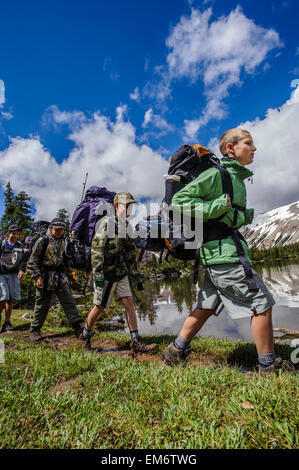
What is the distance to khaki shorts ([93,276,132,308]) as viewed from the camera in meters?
4.54

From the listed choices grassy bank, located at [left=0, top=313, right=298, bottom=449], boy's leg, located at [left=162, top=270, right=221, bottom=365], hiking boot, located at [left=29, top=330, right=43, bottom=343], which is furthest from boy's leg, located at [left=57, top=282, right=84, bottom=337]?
boy's leg, located at [left=162, top=270, right=221, bottom=365]

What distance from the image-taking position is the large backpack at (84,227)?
194 inches

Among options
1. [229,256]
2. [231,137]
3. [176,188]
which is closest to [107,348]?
[229,256]

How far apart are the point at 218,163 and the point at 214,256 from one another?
1.27 m

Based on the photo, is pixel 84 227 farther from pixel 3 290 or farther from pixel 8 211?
pixel 8 211

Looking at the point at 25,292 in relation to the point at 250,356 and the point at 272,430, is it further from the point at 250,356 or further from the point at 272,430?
the point at 272,430

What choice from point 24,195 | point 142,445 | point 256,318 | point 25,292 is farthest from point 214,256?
point 24,195

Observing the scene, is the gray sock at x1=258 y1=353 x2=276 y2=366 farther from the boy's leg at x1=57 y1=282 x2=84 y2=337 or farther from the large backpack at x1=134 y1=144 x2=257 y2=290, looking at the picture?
the boy's leg at x1=57 y1=282 x2=84 y2=337

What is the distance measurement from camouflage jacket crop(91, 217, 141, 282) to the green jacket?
197cm

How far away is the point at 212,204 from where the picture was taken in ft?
9.15

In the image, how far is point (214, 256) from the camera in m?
2.90

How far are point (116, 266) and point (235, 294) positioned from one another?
2.51 m

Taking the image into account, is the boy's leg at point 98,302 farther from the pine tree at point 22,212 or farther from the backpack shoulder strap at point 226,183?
the pine tree at point 22,212

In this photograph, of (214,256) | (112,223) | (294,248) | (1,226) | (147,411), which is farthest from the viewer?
(294,248)
